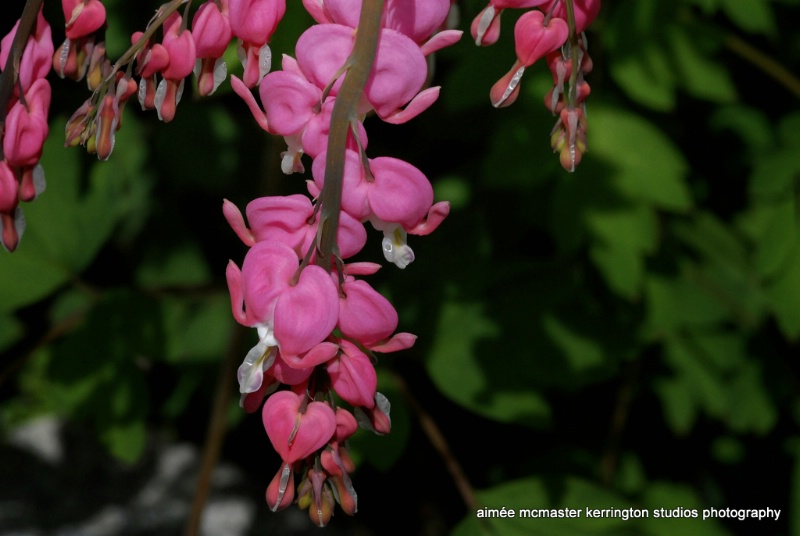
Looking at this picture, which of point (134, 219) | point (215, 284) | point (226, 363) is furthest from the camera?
point (134, 219)

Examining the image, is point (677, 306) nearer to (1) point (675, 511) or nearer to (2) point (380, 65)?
(1) point (675, 511)

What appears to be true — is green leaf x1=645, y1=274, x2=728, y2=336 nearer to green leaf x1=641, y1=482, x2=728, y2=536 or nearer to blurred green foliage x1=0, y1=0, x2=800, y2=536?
blurred green foliage x1=0, y1=0, x2=800, y2=536

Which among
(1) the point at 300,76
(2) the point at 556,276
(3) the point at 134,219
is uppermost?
(1) the point at 300,76

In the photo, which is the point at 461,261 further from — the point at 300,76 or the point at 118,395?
the point at 300,76

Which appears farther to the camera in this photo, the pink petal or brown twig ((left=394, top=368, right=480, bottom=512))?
brown twig ((left=394, top=368, right=480, bottom=512))

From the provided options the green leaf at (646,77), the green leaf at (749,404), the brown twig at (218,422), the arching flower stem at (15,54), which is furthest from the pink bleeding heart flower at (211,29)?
the green leaf at (749,404)

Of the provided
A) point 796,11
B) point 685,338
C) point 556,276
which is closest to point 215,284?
point 556,276

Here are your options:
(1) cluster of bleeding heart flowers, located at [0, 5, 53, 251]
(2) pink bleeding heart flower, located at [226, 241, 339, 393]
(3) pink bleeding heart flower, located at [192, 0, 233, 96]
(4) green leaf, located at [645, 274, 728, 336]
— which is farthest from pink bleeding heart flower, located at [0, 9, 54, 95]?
(4) green leaf, located at [645, 274, 728, 336]
